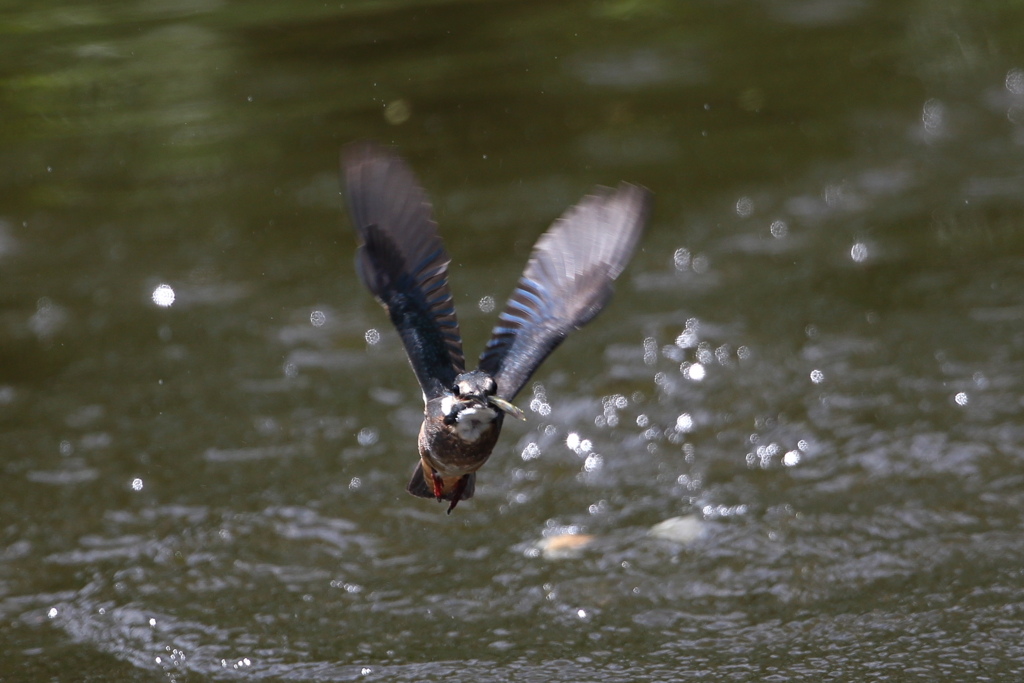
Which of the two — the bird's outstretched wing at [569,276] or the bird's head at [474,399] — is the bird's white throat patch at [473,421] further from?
the bird's outstretched wing at [569,276]

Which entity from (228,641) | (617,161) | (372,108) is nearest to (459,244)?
(617,161)

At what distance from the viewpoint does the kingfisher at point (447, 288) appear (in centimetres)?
312

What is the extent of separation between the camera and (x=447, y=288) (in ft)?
11.1

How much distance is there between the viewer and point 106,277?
21.6ft

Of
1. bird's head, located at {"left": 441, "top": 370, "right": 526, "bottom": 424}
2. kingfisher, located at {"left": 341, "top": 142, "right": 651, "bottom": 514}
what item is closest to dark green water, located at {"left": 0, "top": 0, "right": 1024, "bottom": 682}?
kingfisher, located at {"left": 341, "top": 142, "right": 651, "bottom": 514}

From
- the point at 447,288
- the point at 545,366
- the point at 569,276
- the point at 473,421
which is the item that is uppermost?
the point at 545,366

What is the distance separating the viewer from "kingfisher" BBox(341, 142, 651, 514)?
10.2 feet

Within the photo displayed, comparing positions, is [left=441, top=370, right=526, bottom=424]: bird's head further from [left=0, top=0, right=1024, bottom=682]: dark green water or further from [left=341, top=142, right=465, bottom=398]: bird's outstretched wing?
[left=0, top=0, right=1024, bottom=682]: dark green water

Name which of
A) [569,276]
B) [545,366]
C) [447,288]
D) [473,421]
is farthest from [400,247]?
[545,366]

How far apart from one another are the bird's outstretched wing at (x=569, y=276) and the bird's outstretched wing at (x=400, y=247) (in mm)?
192

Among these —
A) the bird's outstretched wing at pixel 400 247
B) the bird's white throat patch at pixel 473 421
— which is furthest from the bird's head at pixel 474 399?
the bird's outstretched wing at pixel 400 247

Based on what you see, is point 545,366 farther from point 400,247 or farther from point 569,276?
point 400,247

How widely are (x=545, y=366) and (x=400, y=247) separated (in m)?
2.32

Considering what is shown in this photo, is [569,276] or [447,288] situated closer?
[447,288]
